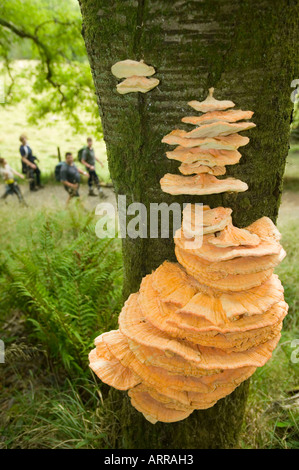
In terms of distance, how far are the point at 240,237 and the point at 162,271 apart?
0.39 m

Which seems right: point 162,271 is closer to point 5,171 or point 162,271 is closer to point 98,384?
point 98,384

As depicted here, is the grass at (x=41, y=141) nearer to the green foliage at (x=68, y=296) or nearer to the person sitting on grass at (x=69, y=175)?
the person sitting on grass at (x=69, y=175)

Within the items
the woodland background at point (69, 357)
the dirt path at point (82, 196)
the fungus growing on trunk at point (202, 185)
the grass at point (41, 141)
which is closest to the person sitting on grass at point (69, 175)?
the dirt path at point (82, 196)

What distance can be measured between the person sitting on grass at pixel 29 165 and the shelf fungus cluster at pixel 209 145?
9.89 m

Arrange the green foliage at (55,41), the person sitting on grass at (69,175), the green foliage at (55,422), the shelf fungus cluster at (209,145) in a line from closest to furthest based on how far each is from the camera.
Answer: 1. the shelf fungus cluster at (209,145)
2. the green foliage at (55,422)
3. the person sitting on grass at (69,175)
4. the green foliage at (55,41)

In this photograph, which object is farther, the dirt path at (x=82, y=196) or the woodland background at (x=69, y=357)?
the dirt path at (x=82, y=196)

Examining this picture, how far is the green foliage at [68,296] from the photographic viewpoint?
292 cm

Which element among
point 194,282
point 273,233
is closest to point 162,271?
point 194,282

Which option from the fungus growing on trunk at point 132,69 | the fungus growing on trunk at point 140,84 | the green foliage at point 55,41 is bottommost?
the fungus growing on trunk at point 140,84

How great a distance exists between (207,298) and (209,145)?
1.95 ft

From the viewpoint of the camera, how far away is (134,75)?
1.32 metres

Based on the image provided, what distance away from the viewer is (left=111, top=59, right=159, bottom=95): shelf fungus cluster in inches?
49.9

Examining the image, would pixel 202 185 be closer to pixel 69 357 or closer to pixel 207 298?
pixel 207 298

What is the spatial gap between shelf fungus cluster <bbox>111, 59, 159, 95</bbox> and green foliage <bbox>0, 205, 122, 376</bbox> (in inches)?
75.2
